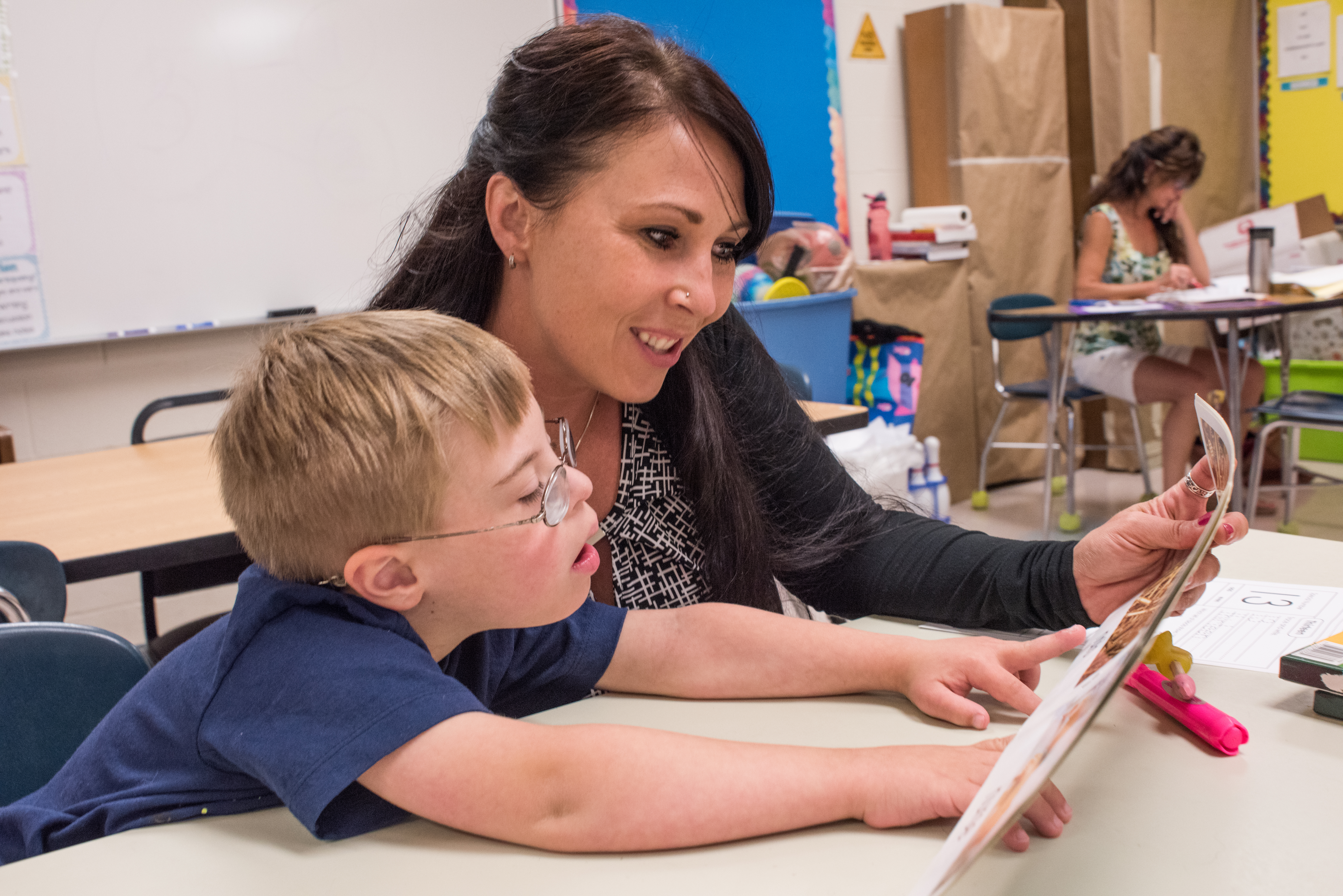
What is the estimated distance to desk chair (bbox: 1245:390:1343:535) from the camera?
2.99 m

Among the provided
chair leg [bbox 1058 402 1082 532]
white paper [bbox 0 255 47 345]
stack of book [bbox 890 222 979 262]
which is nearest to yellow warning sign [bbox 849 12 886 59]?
stack of book [bbox 890 222 979 262]

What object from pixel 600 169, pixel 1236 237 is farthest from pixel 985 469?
pixel 600 169

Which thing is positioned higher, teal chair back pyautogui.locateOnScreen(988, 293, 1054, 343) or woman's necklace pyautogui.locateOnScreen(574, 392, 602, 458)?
woman's necklace pyautogui.locateOnScreen(574, 392, 602, 458)

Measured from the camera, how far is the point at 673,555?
113 cm

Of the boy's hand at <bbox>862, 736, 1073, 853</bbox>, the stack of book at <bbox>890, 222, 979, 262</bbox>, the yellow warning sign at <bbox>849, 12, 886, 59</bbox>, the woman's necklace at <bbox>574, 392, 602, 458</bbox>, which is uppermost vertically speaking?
the yellow warning sign at <bbox>849, 12, 886, 59</bbox>

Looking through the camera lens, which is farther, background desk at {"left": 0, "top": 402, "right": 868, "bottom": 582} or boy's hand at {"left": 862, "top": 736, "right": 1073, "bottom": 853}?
background desk at {"left": 0, "top": 402, "right": 868, "bottom": 582}

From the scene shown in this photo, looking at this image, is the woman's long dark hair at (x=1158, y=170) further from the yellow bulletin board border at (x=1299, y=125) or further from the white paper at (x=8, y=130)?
the white paper at (x=8, y=130)

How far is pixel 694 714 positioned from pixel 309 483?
1.06 ft

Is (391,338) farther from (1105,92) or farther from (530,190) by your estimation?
(1105,92)

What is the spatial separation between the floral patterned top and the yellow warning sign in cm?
104

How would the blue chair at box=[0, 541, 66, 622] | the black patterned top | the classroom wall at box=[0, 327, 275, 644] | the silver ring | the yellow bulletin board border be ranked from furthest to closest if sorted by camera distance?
the yellow bulletin board border
the classroom wall at box=[0, 327, 275, 644]
the blue chair at box=[0, 541, 66, 622]
the black patterned top
the silver ring

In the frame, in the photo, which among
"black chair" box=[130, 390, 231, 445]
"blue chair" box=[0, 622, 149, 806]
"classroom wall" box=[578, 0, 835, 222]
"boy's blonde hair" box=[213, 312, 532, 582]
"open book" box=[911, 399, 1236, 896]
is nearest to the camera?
"open book" box=[911, 399, 1236, 896]

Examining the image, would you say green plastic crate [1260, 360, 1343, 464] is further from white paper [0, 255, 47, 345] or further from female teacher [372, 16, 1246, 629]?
white paper [0, 255, 47, 345]

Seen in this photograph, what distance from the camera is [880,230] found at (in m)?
4.00
